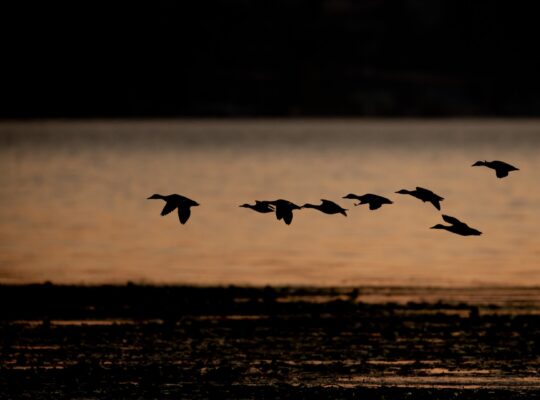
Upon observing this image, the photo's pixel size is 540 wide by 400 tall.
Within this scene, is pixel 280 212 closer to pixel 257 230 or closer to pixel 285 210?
pixel 285 210

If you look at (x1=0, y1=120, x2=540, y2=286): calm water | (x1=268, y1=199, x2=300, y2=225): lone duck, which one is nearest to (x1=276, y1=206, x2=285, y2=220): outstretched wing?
(x1=268, y1=199, x2=300, y2=225): lone duck

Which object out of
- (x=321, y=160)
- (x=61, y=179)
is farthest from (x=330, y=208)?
(x=321, y=160)

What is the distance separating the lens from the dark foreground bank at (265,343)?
72.8ft

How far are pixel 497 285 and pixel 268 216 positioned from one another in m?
26.4

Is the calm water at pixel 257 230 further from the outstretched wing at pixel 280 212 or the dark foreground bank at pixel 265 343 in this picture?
the outstretched wing at pixel 280 212

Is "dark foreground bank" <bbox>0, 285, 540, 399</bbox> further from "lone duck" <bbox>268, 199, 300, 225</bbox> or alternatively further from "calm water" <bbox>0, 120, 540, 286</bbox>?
"calm water" <bbox>0, 120, 540, 286</bbox>

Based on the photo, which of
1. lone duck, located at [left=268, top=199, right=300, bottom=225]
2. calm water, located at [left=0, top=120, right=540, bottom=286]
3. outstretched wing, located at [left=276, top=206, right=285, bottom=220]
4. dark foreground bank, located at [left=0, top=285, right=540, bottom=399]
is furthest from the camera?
calm water, located at [left=0, top=120, right=540, bottom=286]

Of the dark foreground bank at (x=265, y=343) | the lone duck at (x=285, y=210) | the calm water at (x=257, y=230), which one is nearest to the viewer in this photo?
the lone duck at (x=285, y=210)

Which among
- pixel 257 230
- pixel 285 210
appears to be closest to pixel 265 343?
pixel 285 210

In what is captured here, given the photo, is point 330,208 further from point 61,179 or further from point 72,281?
point 61,179

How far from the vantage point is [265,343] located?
26.2 m

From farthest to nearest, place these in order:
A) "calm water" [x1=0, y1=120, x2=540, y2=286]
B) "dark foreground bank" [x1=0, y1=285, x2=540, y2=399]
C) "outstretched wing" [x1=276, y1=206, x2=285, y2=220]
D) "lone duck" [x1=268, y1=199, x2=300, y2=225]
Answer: "calm water" [x1=0, y1=120, x2=540, y2=286]
"dark foreground bank" [x1=0, y1=285, x2=540, y2=399]
"outstretched wing" [x1=276, y1=206, x2=285, y2=220]
"lone duck" [x1=268, y1=199, x2=300, y2=225]

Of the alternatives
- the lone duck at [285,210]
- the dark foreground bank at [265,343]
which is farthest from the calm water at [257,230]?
the lone duck at [285,210]

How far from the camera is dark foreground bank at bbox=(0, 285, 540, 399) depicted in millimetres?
22188
